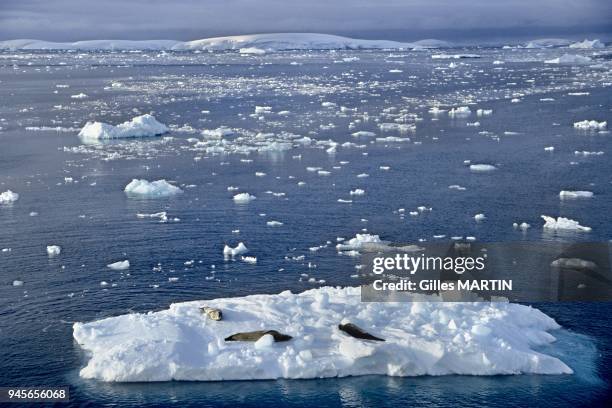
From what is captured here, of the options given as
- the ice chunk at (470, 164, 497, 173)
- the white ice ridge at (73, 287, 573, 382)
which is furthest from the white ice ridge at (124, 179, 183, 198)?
A: the ice chunk at (470, 164, 497, 173)

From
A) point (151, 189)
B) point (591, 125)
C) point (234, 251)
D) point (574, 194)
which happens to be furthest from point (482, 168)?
point (234, 251)

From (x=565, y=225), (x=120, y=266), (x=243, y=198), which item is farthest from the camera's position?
(x=243, y=198)

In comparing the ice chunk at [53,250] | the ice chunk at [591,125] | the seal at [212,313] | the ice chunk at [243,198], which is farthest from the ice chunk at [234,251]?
the ice chunk at [591,125]

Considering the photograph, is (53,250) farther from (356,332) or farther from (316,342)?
(356,332)

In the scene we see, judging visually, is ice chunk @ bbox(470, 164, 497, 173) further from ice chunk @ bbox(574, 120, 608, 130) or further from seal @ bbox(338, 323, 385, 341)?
seal @ bbox(338, 323, 385, 341)

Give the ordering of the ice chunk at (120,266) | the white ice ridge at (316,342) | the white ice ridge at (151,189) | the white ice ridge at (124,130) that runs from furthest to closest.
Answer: the white ice ridge at (124,130) < the white ice ridge at (151,189) < the ice chunk at (120,266) < the white ice ridge at (316,342)

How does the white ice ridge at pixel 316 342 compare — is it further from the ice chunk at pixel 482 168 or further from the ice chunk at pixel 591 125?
the ice chunk at pixel 591 125
